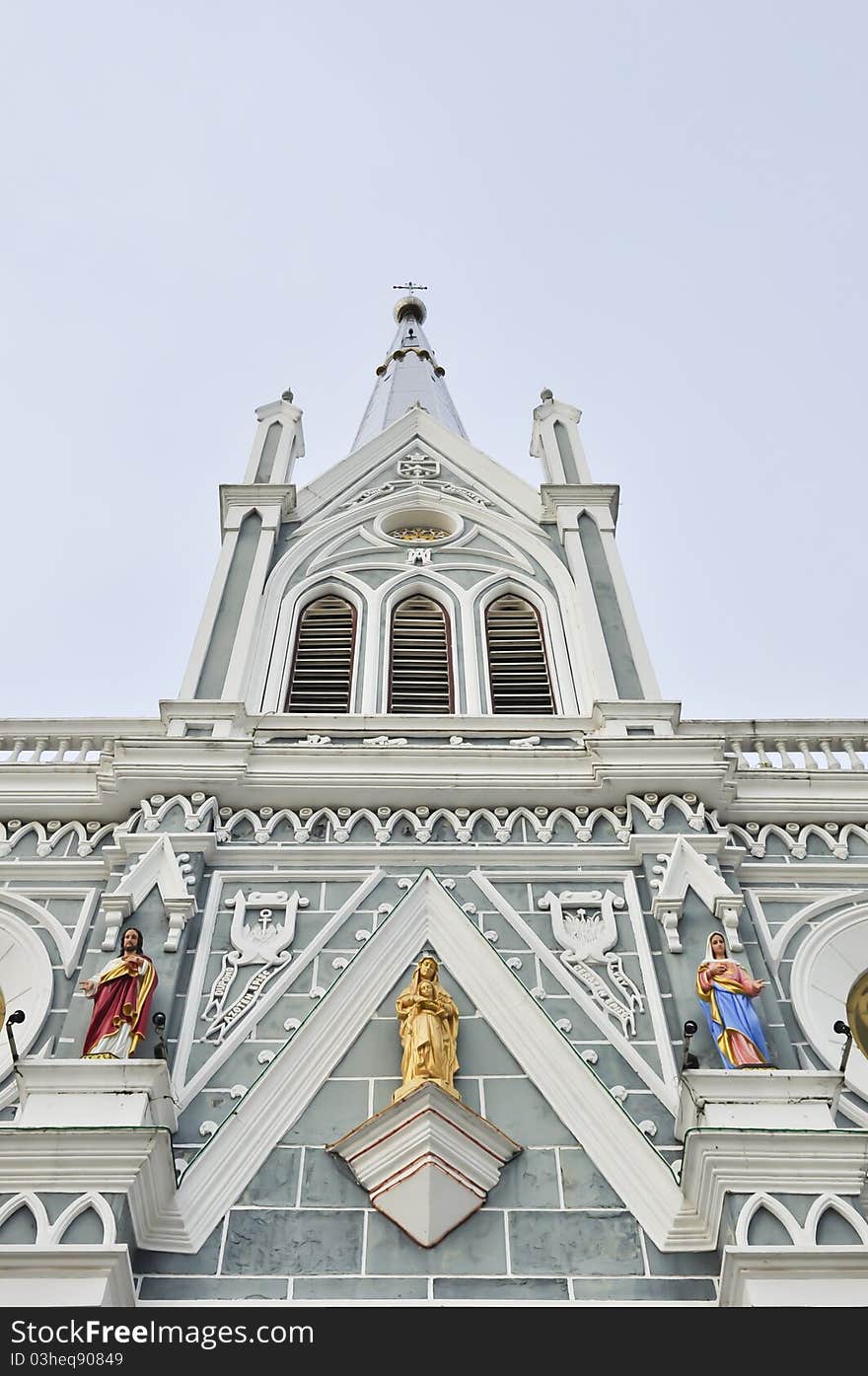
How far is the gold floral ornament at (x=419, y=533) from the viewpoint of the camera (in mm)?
19969

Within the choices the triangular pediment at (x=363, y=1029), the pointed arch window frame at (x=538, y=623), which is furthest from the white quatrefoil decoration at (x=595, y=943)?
the pointed arch window frame at (x=538, y=623)

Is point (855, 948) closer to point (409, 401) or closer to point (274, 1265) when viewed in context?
point (274, 1265)

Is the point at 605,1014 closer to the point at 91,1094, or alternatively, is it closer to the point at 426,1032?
the point at 426,1032

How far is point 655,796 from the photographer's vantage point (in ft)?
43.4

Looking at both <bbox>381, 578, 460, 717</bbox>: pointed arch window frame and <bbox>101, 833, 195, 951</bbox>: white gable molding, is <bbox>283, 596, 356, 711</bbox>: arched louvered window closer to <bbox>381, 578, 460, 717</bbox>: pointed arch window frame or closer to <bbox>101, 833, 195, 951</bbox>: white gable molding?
<bbox>381, 578, 460, 717</bbox>: pointed arch window frame

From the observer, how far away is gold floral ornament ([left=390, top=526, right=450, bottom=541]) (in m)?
20.0

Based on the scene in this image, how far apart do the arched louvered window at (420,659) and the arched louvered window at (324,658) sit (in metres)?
0.47

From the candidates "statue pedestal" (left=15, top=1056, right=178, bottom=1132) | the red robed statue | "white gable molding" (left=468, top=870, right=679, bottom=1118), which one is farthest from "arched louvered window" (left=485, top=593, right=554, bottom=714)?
"statue pedestal" (left=15, top=1056, right=178, bottom=1132)

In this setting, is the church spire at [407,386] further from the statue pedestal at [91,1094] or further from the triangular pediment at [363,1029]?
the statue pedestal at [91,1094]

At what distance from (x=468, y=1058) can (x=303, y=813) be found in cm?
298

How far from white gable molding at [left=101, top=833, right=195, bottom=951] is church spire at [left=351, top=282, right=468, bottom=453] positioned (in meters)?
13.9

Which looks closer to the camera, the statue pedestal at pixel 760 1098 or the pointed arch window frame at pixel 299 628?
the statue pedestal at pixel 760 1098

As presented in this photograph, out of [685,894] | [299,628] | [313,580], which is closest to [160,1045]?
[685,894]

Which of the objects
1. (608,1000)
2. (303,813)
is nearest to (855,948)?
(608,1000)
